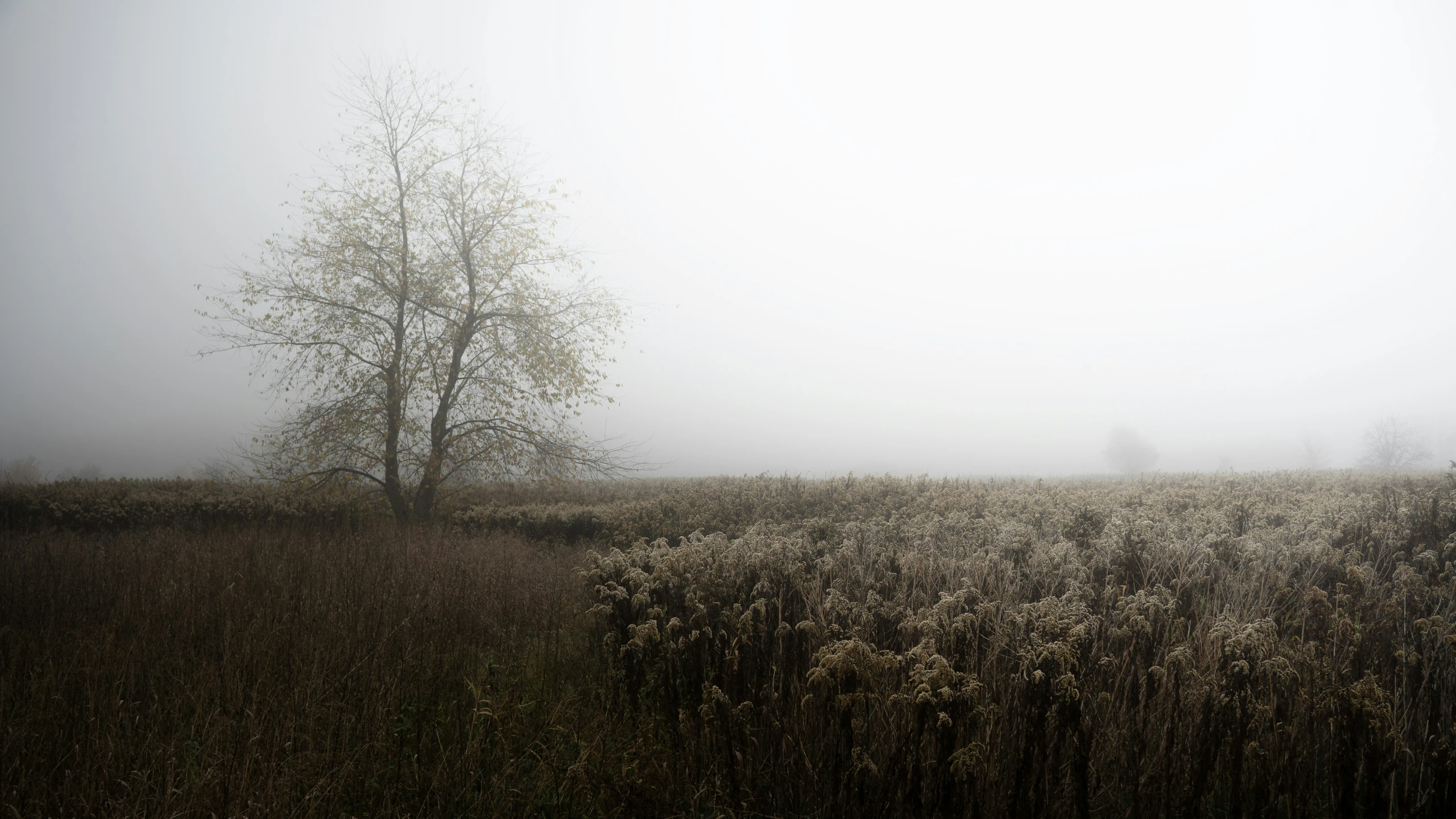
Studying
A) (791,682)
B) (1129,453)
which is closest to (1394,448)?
(1129,453)

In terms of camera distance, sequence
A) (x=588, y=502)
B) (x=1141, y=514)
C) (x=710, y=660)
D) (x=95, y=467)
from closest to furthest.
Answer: (x=710, y=660)
(x=1141, y=514)
(x=588, y=502)
(x=95, y=467)

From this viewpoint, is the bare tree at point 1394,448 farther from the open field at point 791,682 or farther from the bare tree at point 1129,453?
the open field at point 791,682

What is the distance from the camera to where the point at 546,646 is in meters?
4.95

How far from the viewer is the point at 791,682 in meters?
3.39

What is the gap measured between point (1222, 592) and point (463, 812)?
5.44 meters

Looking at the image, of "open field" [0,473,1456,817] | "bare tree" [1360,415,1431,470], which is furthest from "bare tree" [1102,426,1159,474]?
"open field" [0,473,1456,817]

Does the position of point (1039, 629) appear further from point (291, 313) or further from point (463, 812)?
point (291, 313)

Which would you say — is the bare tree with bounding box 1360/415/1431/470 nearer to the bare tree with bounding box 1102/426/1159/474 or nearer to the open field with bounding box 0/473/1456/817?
the bare tree with bounding box 1102/426/1159/474

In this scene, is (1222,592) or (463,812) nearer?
(463,812)

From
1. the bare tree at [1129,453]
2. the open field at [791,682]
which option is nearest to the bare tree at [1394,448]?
the bare tree at [1129,453]

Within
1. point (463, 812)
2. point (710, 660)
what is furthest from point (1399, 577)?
point (463, 812)

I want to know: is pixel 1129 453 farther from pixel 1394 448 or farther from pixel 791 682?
pixel 791 682

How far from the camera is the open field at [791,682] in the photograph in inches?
103

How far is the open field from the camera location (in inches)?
103
